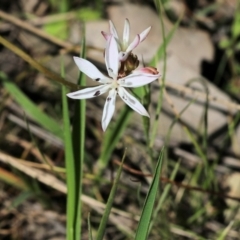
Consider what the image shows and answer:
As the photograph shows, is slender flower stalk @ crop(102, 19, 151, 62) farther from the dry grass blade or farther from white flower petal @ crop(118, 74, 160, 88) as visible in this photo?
the dry grass blade

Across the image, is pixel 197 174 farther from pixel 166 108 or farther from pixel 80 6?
pixel 80 6

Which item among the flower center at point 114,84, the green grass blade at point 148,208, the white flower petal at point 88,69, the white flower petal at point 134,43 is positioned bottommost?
the green grass blade at point 148,208

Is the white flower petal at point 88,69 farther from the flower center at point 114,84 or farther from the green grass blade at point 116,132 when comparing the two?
the green grass blade at point 116,132

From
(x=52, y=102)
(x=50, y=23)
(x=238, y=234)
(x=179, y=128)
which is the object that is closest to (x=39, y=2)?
(x=50, y=23)

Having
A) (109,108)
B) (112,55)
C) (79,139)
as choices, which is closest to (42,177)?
(79,139)

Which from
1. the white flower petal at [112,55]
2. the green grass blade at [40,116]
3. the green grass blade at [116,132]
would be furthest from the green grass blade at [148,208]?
the green grass blade at [40,116]

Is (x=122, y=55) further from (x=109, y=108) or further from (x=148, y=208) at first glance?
(x=148, y=208)

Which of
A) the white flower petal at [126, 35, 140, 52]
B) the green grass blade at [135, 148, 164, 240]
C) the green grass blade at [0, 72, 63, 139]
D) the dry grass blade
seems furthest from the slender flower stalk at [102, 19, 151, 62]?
the dry grass blade

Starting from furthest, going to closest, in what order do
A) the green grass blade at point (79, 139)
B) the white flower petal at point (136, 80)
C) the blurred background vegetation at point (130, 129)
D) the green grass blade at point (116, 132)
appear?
1. the blurred background vegetation at point (130, 129)
2. the green grass blade at point (116, 132)
3. the green grass blade at point (79, 139)
4. the white flower petal at point (136, 80)
